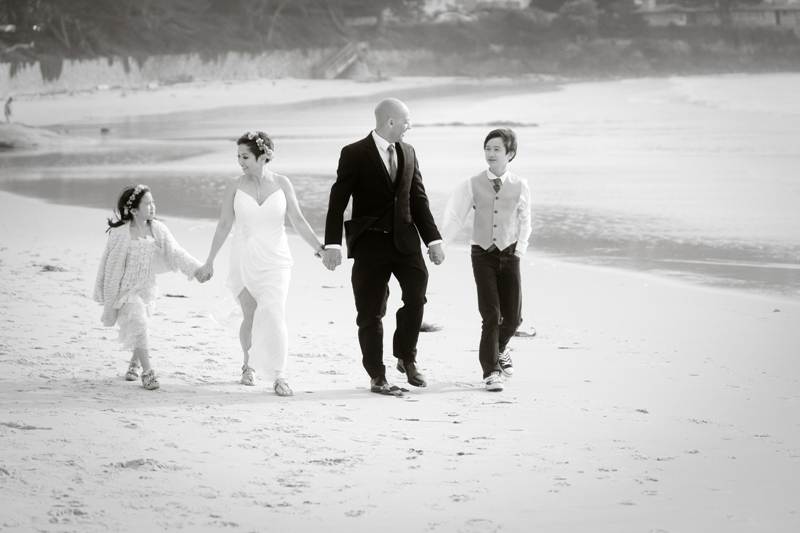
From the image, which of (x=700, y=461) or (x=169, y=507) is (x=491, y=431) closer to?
(x=700, y=461)

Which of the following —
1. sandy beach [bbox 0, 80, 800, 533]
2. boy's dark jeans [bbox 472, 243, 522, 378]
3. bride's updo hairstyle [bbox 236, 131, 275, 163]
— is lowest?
sandy beach [bbox 0, 80, 800, 533]

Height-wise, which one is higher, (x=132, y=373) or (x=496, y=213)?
(x=496, y=213)

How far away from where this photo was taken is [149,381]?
4371mm

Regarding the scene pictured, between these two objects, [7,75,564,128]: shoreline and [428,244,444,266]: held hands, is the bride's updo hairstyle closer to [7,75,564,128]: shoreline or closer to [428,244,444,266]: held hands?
[428,244,444,266]: held hands

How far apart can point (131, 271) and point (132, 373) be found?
1.56 feet

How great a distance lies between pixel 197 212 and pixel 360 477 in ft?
30.3

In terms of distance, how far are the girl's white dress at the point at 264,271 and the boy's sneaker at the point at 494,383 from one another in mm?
951

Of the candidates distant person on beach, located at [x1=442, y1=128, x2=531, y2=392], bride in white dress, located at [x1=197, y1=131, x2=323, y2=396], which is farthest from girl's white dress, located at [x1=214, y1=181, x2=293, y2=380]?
distant person on beach, located at [x1=442, y1=128, x2=531, y2=392]

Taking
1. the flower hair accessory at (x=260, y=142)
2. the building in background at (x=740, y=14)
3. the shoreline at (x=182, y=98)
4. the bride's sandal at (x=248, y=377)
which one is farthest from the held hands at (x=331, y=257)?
the building in background at (x=740, y=14)

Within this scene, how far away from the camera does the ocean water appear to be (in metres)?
9.88

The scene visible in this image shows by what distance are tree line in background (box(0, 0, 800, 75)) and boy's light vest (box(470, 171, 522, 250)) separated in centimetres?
4331

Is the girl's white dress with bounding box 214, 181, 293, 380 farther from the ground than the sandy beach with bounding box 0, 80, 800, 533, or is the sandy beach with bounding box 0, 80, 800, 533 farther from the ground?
the girl's white dress with bounding box 214, 181, 293, 380

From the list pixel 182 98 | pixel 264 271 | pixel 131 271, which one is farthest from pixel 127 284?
pixel 182 98

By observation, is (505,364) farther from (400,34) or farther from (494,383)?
(400,34)
